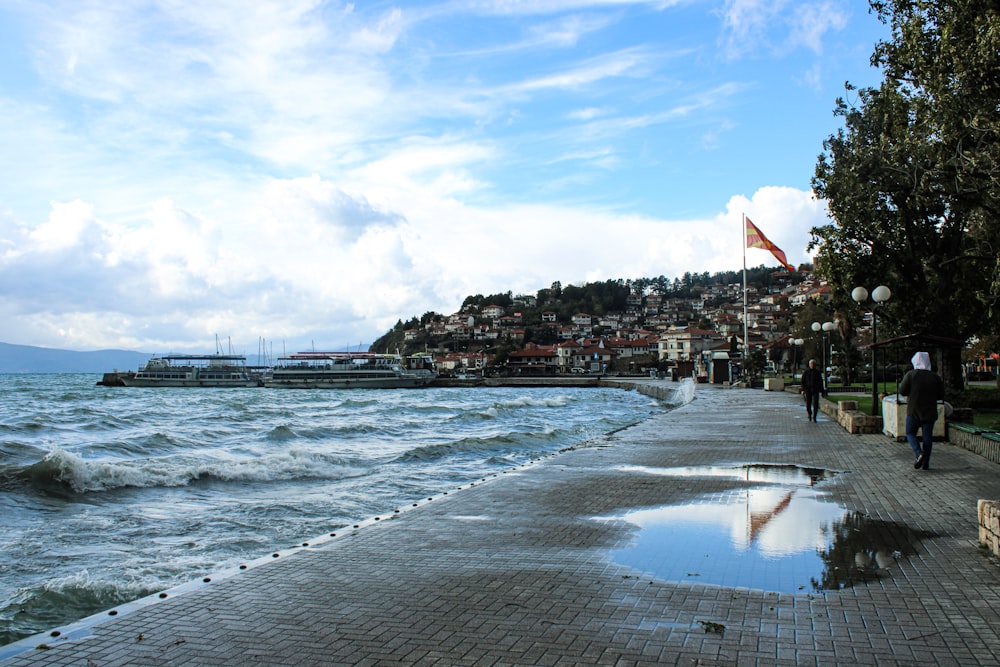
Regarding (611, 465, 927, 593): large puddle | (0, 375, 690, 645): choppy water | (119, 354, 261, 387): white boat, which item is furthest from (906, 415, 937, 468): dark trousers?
(119, 354, 261, 387): white boat

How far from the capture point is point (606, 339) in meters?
154

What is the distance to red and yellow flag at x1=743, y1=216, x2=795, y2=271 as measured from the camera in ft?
133

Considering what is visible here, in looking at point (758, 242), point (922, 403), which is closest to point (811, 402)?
point (922, 403)

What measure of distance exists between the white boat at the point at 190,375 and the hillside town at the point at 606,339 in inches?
1315

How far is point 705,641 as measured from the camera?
13.0 feet

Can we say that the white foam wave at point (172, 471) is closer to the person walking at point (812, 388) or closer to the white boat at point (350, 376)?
the person walking at point (812, 388)

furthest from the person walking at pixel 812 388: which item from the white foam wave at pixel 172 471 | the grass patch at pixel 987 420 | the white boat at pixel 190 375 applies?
the white boat at pixel 190 375

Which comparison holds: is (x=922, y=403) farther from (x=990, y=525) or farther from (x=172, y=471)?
(x=172, y=471)

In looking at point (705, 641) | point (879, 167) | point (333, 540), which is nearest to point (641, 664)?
point (705, 641)

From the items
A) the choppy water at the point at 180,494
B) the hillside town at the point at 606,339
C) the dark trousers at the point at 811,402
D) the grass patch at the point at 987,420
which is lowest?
the choppy water at the point at 180,494

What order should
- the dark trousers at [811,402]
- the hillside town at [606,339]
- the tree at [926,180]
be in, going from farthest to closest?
the hillside town at [606,339] → the dark trousers at [811,402] → the tree at [926,180]

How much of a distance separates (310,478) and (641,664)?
36.6 ft

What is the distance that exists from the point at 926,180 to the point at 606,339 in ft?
454

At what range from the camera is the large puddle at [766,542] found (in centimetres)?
519
